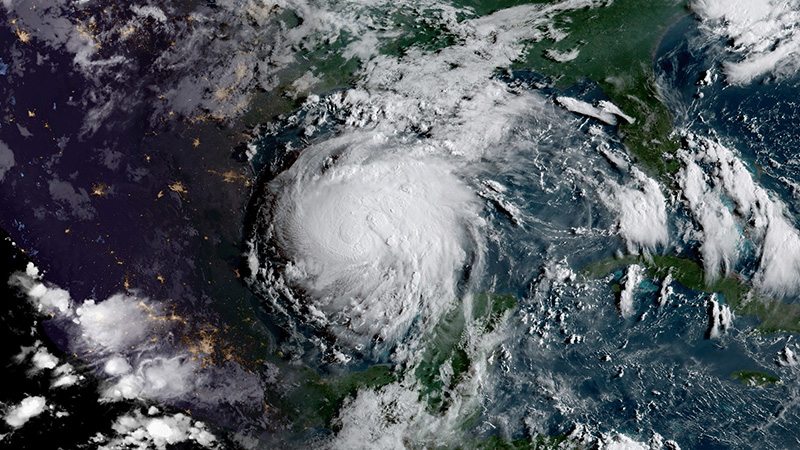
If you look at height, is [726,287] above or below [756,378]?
above

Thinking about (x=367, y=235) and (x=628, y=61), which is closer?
(x=367, y=235)

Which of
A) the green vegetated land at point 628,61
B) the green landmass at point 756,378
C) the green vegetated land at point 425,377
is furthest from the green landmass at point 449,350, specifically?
the green landmass at point 756,378

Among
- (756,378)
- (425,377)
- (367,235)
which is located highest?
(367,235)

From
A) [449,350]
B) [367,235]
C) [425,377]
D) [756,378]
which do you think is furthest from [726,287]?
[367,235]

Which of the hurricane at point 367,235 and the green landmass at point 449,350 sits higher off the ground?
the hurricane at point 367,235

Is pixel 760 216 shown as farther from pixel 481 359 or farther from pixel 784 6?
pixel 481 359

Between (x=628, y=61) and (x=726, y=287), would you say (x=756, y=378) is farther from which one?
(x=628, y=61)

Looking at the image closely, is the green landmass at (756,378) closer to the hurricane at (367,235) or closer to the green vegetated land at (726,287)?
the green vegetated land at (726,287)
